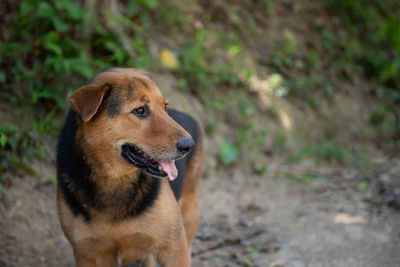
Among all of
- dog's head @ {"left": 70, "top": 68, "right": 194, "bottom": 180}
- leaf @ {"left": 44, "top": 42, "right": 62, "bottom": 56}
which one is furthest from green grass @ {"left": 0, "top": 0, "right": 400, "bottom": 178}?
dog's head @ {"left": 70, "top": 68, "right": 194, "bottom": 180}

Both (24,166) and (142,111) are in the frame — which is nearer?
(142,111)

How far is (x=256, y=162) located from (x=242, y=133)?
677 mm

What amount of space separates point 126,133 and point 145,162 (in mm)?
292

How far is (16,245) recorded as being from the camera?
440 centimetres

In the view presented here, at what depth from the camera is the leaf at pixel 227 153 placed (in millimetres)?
7320

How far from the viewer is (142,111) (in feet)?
10.7

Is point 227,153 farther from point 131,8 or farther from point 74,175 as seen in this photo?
point 74,175

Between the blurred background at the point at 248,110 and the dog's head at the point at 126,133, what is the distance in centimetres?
182

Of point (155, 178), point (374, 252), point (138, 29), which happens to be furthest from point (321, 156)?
point (155, 178)

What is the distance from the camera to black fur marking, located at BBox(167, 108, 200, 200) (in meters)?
3.86

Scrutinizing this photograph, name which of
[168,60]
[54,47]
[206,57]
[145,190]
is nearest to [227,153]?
Result: [168,60]

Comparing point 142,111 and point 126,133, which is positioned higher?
point 142,111

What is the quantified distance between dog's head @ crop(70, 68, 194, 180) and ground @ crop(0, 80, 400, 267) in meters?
1.90

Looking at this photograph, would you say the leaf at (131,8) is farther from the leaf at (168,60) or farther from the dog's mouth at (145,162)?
the dog's mouth at (145,162)
